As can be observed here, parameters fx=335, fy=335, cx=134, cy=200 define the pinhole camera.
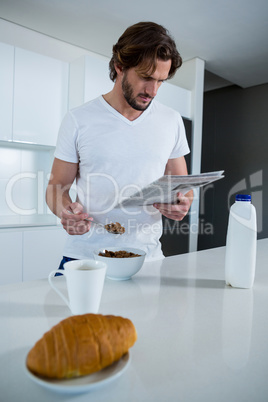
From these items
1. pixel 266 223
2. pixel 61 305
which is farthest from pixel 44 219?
pixel 266 223

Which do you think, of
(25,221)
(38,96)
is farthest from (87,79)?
(25,221)

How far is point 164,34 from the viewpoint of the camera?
128 cm

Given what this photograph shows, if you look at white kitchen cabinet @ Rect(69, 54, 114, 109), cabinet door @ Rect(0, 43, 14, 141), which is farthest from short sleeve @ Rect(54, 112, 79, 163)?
white kitchen cabinet @ Rect(69, 54, 114, 109)

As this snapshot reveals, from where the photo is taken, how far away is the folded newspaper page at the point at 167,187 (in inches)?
35.0

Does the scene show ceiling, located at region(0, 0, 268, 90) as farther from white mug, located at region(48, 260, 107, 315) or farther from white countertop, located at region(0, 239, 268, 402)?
white mug, located at region(48, 260, 107, 315)

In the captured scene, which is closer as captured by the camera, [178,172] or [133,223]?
[133,223]

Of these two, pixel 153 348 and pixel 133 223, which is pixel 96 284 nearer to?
pixel 153 348

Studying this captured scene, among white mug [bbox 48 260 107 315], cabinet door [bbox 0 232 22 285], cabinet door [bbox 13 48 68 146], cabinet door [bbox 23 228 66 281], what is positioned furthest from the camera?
cabinet door [bbox 13 48 68 146]

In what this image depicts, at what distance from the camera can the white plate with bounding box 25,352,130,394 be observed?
407mm

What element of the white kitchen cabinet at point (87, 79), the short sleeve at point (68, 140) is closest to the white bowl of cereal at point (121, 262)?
the short sleeve at point (68, 140)

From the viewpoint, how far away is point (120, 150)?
133 centimetres

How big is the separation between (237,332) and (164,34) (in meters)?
1.09

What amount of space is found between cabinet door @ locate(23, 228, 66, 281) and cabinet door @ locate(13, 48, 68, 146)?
2.62 feet

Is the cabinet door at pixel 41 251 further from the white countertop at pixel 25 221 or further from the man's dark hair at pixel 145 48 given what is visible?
the man's dark hair at pixel 145 48
